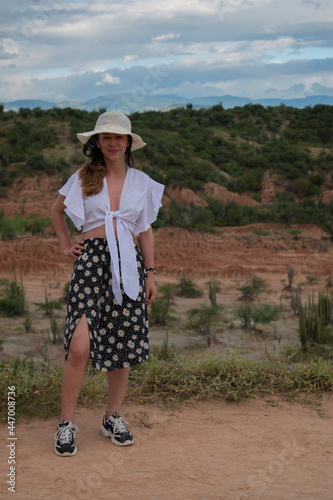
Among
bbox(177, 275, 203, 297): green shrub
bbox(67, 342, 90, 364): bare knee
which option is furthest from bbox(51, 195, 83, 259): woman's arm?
bbox(177, 275, 203, 297): green shrub

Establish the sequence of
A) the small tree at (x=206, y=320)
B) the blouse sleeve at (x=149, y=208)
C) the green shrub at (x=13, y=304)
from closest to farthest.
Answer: the blouse sleeve at (x=149, y=208) → the small tree at (x=206, y=320) → the green shrub at (x=13, y=304)

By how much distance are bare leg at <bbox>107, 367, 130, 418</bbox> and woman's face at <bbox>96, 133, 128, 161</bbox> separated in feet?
4.09

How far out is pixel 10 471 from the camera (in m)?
2.81

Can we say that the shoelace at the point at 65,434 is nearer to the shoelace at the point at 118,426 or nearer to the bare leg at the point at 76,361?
the bare leg at the point at 76,361

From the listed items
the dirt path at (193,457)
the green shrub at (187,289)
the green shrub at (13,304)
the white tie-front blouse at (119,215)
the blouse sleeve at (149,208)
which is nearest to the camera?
the dirt path at (193,457)

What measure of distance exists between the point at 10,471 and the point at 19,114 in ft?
88.0

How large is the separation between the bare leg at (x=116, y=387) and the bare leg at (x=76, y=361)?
11.6 inches

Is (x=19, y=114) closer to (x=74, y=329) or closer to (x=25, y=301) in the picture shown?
(x=25, y=301)

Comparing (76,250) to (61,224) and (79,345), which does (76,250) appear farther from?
(79,345)

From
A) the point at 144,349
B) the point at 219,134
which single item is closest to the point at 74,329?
the point at 144,349

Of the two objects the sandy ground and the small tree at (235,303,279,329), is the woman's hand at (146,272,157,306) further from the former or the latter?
the small tree at (235,303,279,329)

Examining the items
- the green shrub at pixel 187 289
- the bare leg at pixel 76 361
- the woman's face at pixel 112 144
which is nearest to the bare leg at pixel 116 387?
the bare leg at pixel 76 361

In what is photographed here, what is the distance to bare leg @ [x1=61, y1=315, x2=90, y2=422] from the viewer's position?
292 cm

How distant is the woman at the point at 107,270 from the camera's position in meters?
2.99
